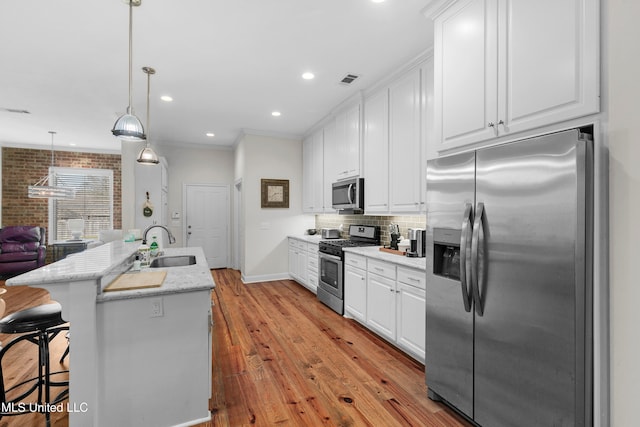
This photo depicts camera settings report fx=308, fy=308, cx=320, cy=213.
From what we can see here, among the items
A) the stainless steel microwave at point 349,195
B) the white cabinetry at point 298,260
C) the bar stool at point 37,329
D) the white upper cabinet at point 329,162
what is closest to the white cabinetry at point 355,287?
the stainless steel microwave at point 349,195

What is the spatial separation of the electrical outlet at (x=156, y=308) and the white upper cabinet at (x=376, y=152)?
7.94ft

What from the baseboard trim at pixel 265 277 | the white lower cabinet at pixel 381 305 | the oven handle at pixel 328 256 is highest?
the oven handle at pixel 328 256

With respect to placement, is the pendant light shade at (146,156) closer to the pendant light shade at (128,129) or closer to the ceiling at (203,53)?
the ceiling at (203,53)

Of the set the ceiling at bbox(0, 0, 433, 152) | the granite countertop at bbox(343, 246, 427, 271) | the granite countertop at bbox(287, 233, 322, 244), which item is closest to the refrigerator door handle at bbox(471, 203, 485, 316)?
the granite countertop at bbox(343, 246, 427, 271)

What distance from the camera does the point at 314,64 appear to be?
319 cm

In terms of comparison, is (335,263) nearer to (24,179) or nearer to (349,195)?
(349,195)

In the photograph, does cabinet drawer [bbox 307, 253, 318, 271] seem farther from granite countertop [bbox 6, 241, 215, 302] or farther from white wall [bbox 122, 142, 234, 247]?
white wall [bbox 122, 142, 234, 247]

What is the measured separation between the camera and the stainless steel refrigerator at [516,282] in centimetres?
135

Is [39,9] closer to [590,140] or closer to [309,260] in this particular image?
[590,140]

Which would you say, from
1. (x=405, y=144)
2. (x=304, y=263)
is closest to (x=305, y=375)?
(x=405, y=144)

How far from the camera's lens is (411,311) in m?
2.64

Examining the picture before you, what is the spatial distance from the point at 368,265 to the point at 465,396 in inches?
61.7

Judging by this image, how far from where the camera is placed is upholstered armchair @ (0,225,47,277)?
5852mm

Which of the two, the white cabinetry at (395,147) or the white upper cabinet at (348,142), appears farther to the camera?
the white upper cabinet at (348,142)
